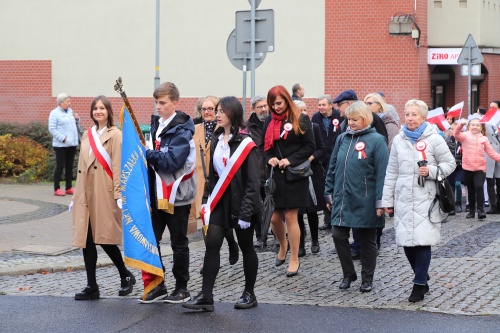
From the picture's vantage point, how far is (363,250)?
927 centimetres

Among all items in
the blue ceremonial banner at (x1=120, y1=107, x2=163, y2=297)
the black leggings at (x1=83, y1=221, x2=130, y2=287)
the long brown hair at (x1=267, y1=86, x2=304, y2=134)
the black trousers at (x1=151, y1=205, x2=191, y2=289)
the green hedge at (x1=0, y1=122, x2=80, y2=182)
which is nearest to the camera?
the blue ceremonial banner at (x1=120, y1=107, x2=163, y2=297)

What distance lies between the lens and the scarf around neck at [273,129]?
33.4 ft

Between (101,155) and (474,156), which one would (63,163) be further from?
(101,155)

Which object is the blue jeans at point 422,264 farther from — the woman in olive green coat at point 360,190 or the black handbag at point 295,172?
the black handbag at point 295,172

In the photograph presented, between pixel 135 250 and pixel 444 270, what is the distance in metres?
3.50

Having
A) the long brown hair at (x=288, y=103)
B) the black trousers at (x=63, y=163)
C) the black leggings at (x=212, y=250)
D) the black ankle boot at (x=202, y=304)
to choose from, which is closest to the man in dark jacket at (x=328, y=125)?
the long brown hair at (x=288, y=103)

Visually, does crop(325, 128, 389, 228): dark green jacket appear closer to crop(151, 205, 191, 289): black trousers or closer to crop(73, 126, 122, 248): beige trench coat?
crop(151, 205, 191, 289): black trousers

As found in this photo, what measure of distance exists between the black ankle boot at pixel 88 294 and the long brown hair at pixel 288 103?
2659 millimetres

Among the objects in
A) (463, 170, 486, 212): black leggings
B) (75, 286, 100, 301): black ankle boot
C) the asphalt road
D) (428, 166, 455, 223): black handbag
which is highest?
(428, 166, 455, 223): black handbag

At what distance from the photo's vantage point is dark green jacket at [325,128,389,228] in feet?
29.8

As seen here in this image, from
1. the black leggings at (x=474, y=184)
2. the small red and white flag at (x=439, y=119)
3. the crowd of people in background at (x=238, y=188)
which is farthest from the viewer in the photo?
the small red and white flag at (x=439, y=119)

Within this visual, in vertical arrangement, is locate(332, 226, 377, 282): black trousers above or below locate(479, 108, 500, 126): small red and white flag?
below

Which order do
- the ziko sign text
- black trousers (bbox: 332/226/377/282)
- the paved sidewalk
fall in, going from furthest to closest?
the ziko sign text
black trousers (bbox: 332/226/377/282)
the paved sidewalk

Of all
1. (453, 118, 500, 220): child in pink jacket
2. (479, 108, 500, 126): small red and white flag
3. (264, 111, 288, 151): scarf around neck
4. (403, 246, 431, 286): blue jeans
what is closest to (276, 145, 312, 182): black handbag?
(264, 111, 288, 151): scarf around neck
